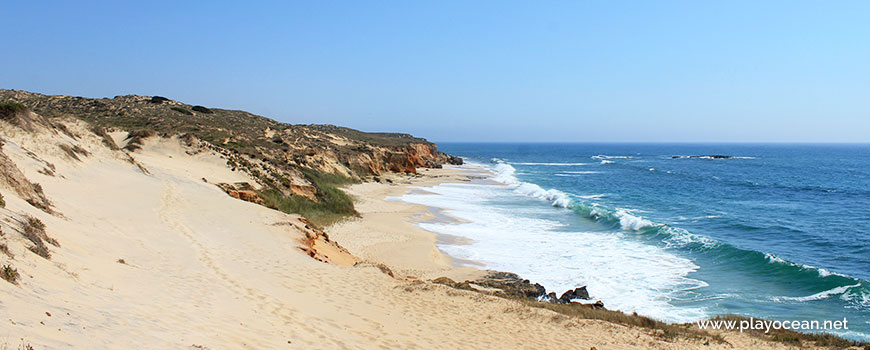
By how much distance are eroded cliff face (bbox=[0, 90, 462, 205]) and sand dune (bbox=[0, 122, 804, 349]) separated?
274 inches

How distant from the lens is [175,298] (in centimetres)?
922

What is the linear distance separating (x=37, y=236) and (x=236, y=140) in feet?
107

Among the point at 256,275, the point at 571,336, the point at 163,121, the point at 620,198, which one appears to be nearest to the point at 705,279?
the point at 571,336

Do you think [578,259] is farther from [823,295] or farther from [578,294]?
[823,295]

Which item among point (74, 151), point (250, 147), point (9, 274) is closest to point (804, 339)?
point (9, 274)

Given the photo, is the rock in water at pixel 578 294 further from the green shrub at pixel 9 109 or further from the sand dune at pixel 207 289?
the green shrub at pixel 9 109

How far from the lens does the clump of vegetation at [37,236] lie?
876 centimetres

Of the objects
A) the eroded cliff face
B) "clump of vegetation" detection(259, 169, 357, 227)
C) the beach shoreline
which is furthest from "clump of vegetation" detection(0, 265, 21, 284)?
the eroded cliff face

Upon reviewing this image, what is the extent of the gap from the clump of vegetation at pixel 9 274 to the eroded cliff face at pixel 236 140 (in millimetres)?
17472

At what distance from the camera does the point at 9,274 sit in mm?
6938

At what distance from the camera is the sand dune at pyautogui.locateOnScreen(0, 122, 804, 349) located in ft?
23.1

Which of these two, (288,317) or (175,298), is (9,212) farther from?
(288,317)

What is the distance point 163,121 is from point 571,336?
42.5 m

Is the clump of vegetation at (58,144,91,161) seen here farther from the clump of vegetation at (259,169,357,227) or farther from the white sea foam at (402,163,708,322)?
the white sea foam at (402,163,708,322)
